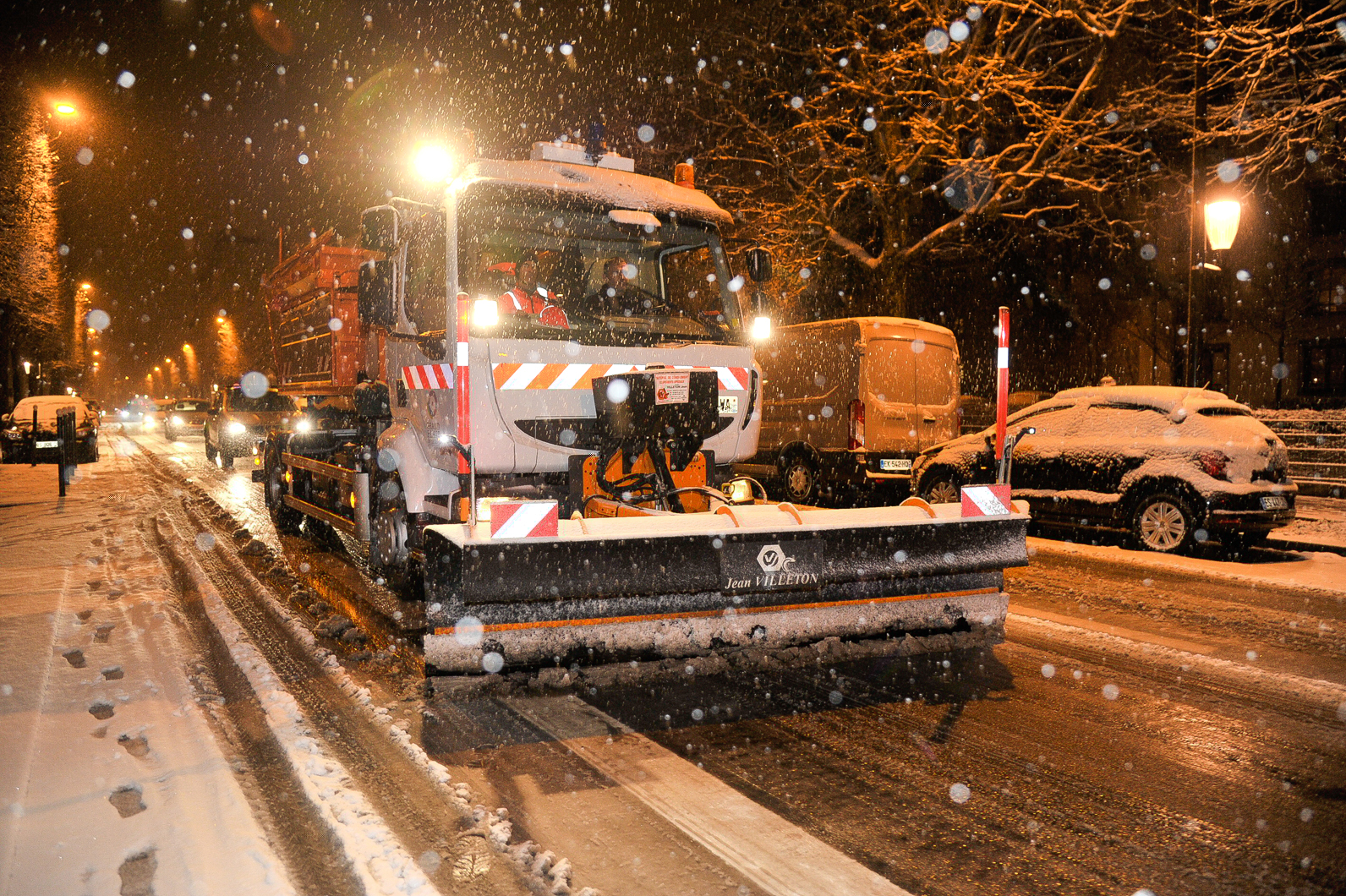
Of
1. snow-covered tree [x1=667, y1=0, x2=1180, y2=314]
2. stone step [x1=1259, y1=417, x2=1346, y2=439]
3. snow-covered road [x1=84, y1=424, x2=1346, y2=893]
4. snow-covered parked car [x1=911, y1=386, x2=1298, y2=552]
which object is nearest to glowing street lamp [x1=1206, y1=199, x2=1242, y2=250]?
snow-covered parked car [x1=911, y1=386, x2=1298, y2=552]

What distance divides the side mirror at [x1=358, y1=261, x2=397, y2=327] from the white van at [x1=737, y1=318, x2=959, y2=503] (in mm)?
6972

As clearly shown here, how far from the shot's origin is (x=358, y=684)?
480cm

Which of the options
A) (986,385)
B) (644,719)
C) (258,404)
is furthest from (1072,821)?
(986,385)

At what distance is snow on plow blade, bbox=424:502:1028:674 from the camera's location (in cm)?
432

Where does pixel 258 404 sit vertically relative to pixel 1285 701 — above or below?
above

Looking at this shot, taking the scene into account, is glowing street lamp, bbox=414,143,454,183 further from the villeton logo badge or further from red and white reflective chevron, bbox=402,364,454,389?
the villeton logo badge

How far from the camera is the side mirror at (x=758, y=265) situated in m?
6.43

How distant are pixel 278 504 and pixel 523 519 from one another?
7.42 meters

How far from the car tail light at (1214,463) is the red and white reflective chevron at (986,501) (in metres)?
4.99

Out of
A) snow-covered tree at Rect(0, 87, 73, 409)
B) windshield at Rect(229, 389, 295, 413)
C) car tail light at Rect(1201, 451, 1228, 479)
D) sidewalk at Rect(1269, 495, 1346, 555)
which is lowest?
sidewalk at Rect(1269, 495, 1346, 555)

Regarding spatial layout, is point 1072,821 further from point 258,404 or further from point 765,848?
point 258,404

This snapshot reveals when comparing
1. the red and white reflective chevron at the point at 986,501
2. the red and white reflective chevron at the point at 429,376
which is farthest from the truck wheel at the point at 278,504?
the red and white reflective chevron at the point at 986,501

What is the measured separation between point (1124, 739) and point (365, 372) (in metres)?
6.23

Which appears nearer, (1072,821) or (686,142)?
(1072,821)
